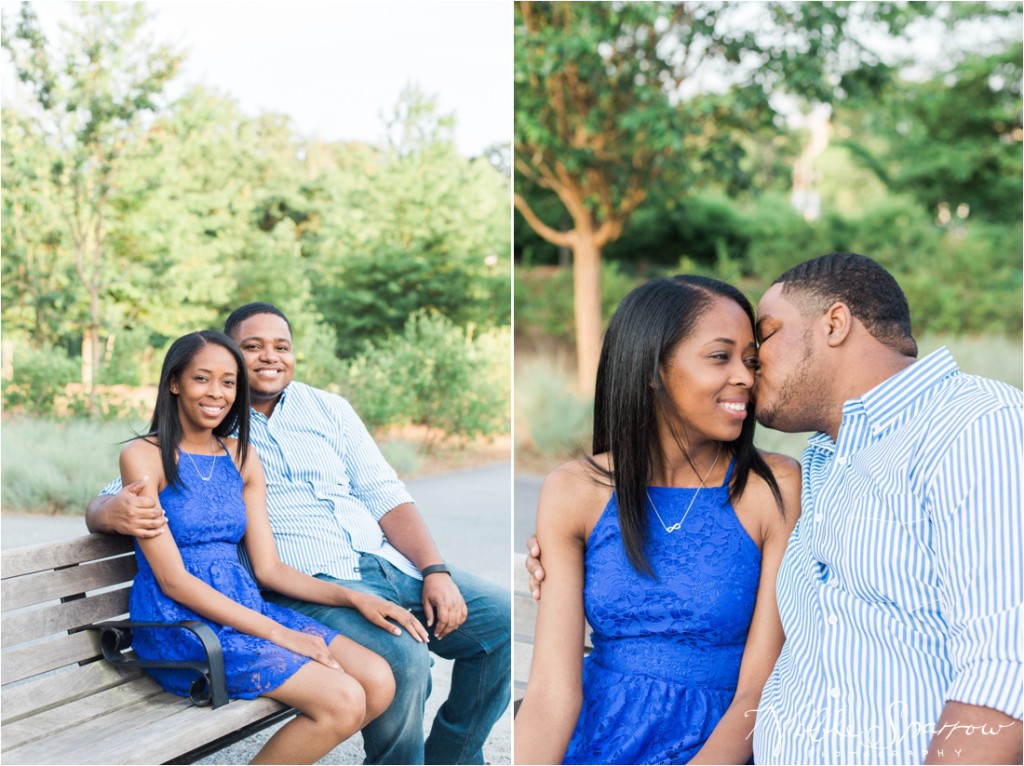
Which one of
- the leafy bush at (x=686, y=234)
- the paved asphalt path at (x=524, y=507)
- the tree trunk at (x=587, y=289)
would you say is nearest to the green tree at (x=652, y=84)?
the tree trunk at (x=587, y=289)

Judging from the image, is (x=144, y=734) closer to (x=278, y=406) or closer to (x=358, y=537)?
(x=358, y=537)

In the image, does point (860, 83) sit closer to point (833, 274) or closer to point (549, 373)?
point (549, 373)

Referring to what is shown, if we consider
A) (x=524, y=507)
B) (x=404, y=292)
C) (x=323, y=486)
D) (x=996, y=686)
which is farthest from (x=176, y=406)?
(x=404, y=292)

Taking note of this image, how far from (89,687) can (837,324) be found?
2193 millimetres

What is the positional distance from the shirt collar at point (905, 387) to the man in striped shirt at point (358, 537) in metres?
1.75

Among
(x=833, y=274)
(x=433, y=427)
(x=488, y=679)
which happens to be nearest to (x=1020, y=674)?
(x=833, y=274)

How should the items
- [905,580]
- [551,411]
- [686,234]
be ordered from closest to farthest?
[905,580] < [551,411] < [686,234]

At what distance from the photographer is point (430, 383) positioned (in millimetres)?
10469

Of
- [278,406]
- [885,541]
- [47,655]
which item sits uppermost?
[278,406]

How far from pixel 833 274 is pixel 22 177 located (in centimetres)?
931

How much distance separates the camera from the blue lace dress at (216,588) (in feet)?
8.96

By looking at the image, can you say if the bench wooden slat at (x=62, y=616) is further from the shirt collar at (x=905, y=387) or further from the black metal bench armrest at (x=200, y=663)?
the shirt collar at (x=905, y=387)

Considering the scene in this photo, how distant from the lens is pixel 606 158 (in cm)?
954

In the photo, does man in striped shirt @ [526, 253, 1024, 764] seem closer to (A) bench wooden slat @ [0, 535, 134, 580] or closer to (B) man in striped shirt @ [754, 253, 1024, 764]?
(B) man in striped shirt @ [754, 253, 1024, 764]
